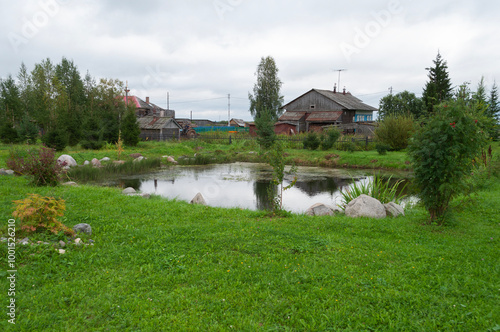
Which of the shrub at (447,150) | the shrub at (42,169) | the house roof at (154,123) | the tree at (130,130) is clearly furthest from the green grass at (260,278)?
the house roof at (154,123)

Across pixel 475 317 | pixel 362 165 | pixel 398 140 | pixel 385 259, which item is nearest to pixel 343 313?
pixel 475 317

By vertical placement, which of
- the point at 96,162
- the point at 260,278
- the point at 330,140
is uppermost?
the point at 330,140

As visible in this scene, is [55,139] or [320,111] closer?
[55,139]

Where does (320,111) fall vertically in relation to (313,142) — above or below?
above

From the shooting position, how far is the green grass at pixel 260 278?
333cm

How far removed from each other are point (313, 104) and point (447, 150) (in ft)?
128

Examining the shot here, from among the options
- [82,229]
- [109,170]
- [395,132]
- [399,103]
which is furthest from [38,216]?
[399,103]

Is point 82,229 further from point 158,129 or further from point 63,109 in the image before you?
point 158,129

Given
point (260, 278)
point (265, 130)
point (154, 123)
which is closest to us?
point (260, 278)

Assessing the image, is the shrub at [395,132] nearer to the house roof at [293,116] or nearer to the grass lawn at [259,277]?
the house roof at [293,116]

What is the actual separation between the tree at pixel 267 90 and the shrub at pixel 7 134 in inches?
1142

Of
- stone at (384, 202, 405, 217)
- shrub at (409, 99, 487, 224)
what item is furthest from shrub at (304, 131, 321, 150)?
shrub at (409, 99, 487, 224)

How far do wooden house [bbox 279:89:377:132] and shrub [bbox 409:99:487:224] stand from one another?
33067 mm

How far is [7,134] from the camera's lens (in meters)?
24.5
